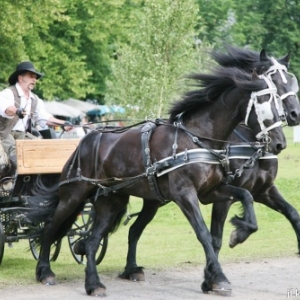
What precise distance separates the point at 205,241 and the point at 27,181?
10.5 ft

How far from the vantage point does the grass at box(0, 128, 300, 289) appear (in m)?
11.4

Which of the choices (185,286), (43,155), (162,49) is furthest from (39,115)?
(162,49)

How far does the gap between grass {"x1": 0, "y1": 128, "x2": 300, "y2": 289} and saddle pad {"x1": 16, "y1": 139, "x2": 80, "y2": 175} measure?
129 centimetres

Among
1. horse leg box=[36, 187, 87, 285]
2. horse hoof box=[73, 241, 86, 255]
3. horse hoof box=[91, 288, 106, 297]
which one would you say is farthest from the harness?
horse hoof box=[91, 288, 106, 297]

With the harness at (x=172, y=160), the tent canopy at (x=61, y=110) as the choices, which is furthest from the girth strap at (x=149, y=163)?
the tent canopy at (x=61, y=110)

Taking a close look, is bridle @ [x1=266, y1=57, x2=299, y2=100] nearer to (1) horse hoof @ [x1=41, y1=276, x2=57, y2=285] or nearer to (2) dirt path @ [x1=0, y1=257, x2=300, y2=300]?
(2) dirt path @ [x1=0, y1=257, x2=300, y2=300]

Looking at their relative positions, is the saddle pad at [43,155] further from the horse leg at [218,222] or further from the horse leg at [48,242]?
the horse leg at [218,222]

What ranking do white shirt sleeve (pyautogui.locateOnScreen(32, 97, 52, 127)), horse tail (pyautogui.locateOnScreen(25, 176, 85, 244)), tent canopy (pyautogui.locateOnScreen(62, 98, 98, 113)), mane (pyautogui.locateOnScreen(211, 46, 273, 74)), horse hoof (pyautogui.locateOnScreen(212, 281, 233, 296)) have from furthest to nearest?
tent canopy (pyautogui.locateOnScreen(62, 98, 98, 113)) → white shirt sleeve (pyautogui.locateOnScreen(32, 97, 52, 127)) → horse tail (pyautogui.locateOnScreen(25, 176, 85, 244)) → mane (pyautogui.locateOnScreen(211, 46, 273, 74)) → horse hoof (pyautogui.locateOnScreen(212, 281, 233, 296))

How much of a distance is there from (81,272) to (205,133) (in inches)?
106

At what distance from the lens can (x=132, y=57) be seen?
1131 inches

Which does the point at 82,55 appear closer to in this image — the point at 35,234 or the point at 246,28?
the point at 246,28

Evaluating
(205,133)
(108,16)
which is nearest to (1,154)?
(205,133)

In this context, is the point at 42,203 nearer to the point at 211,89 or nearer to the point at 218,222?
the point at 218,222

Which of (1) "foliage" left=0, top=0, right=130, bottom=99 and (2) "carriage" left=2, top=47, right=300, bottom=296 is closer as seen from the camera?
(2) "carriage" left=2, top=47, right=300, bottom=296
